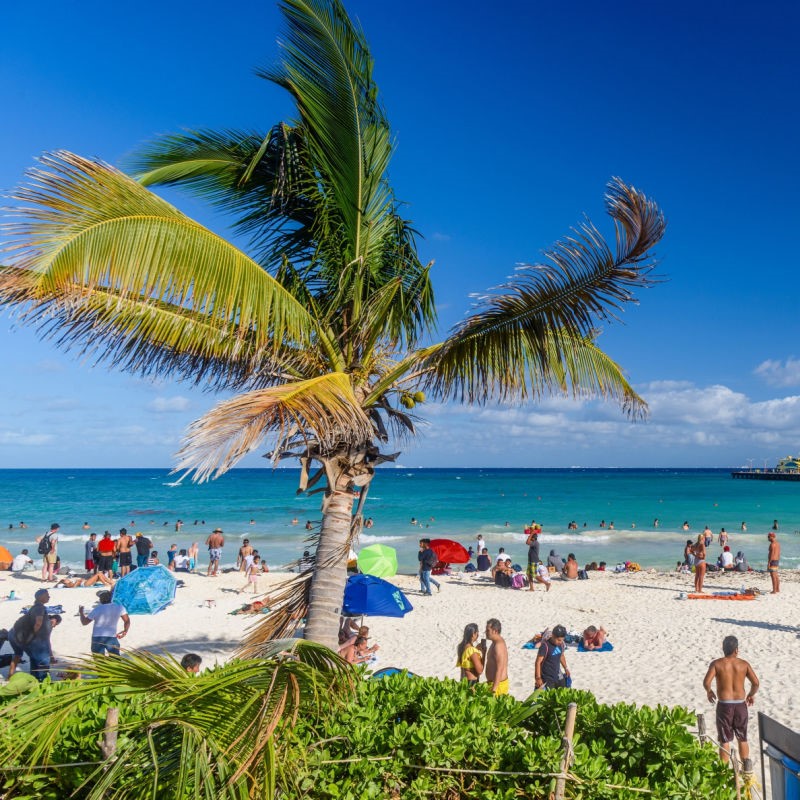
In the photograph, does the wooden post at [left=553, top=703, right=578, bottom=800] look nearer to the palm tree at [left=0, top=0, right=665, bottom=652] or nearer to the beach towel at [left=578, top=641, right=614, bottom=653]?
the palm tree at [left=0, top=0, right=665, bottom=652]

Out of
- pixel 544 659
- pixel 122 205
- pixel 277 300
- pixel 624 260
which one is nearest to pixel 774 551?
pixel 544 659

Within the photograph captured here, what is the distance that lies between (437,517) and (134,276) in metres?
50.7

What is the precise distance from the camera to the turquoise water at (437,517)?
3441cm

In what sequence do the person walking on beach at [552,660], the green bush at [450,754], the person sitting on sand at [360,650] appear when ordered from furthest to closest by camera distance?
the person sitting on sand at [360,650]
the person walking on beach at [552,660]
the green bush at [450,754]

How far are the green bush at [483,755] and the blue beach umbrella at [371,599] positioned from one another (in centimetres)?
645

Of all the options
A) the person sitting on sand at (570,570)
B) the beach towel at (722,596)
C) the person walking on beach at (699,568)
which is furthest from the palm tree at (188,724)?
the person sitting on sand at (570,570)

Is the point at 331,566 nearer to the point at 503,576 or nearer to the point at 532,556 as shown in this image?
the point at 532,556

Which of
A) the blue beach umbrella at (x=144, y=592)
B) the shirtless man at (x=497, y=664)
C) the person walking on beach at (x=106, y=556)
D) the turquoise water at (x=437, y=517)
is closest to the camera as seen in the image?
the shirtless man at (x=497, y=664)

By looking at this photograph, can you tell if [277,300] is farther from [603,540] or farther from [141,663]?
[603,540]

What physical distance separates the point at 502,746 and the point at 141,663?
6.84ft

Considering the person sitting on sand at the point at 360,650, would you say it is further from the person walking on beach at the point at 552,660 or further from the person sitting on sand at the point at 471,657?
the person walking on beach at the point at 552,660

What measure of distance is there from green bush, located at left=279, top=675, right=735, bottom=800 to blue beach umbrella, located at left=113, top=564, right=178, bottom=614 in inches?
483

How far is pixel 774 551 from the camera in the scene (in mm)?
18031

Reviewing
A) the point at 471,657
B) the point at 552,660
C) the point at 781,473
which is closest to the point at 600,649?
the point at 552,660
